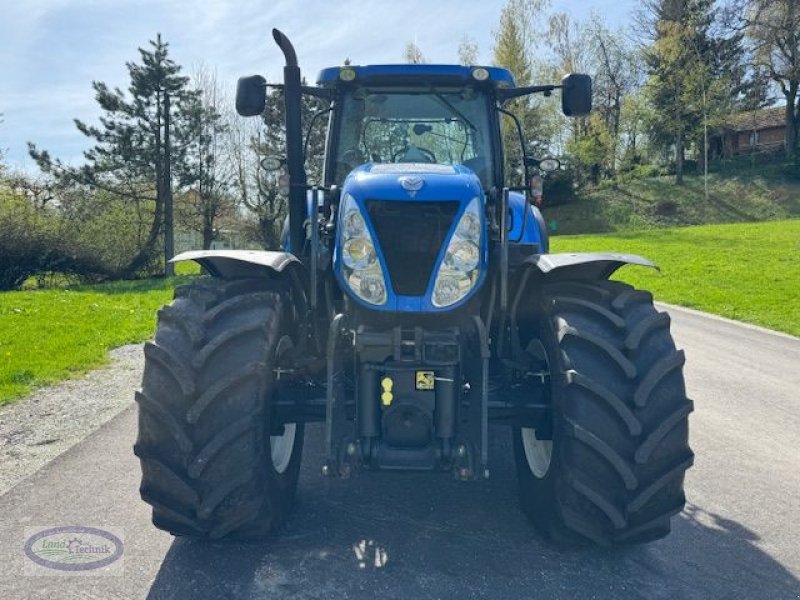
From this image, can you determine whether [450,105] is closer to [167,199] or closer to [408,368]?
[408,368]

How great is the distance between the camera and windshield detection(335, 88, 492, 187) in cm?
432

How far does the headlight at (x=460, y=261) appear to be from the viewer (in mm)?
3309

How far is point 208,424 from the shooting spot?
115 inches

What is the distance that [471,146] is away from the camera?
439 centimetres

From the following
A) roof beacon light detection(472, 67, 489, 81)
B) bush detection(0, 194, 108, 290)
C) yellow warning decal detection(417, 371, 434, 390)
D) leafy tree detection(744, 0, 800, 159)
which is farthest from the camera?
leafy tree detection(744, 0, 800, 159)

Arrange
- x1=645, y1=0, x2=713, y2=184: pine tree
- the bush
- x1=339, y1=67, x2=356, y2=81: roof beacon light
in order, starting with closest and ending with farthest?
x1=339, y1=67, x2=356, y2=81: roof beacon light, the bush, x1=645, y1=0, x2=713, y2=184: pine tree

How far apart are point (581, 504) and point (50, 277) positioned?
2314 centimetres

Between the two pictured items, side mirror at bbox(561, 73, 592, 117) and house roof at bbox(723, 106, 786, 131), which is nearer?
side mirror at bbox(561, 73, 592, 117)

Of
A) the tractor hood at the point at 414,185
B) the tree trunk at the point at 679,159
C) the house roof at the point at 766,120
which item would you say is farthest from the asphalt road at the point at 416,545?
the house roof at the point at 766,120

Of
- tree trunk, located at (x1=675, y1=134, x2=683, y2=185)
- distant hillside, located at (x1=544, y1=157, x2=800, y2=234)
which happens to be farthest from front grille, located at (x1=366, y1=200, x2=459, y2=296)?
tree trunk, located at (x1=675, y1=134, x2=683, y2=185)

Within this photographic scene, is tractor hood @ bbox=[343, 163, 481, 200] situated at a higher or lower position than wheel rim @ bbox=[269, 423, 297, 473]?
higher

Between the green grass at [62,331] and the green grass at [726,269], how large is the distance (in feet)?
32.2

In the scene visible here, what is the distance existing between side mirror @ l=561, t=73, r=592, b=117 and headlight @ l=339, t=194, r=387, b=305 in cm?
169

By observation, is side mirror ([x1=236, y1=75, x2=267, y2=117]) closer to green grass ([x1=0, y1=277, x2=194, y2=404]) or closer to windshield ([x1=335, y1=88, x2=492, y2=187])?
windshield ([x1=335, y1=88, x2=492, y2=187])
